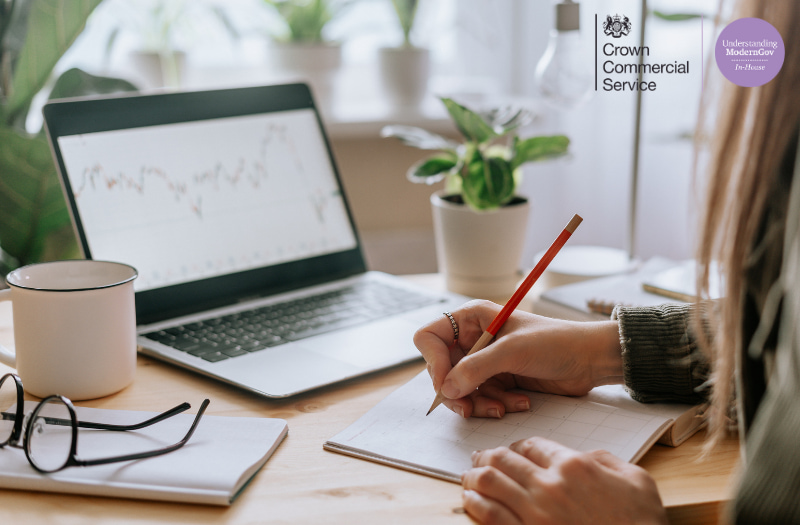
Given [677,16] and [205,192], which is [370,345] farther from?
[677,16]

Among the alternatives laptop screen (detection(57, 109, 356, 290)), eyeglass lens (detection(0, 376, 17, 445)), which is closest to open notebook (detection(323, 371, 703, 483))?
eyeglass lens (detection(0, 376, 17, 445))

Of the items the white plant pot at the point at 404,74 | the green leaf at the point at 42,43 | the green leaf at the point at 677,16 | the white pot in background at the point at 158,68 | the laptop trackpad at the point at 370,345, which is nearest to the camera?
the laptop trackpad at the point at 370,345

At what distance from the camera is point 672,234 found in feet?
4.69

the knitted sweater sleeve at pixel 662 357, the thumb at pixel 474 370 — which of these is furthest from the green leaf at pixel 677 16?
the thumb at pixel 474 370

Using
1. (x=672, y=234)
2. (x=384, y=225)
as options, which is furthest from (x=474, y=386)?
(x=384, y=225)

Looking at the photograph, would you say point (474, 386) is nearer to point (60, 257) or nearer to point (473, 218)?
point (473, 218)

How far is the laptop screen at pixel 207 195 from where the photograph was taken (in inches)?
32.1

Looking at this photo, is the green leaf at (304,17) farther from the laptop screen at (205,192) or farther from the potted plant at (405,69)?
the laptop screen at (205,192)

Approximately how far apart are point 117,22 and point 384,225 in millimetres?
685

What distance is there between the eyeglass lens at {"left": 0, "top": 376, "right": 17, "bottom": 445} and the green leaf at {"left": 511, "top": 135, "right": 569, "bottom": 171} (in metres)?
0.63

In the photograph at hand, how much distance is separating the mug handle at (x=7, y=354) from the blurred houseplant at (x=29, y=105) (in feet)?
1.30

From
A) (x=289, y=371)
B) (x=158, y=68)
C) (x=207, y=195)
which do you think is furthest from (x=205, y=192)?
(x=158, y=68)

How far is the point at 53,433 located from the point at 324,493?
0.72 ft

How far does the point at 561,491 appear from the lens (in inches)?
19.6
